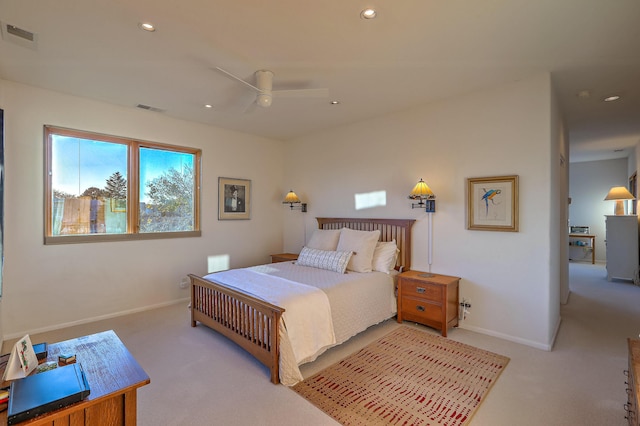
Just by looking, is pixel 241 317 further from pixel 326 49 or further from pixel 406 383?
pixel 326 49

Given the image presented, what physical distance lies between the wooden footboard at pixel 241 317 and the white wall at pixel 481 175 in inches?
89.1

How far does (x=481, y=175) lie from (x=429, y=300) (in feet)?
5.04

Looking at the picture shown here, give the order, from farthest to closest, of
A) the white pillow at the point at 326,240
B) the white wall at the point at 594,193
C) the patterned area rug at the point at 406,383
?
the white wall at the point at 594,193 < the white pillow at the point at 326,240 < the patterned area rug at the point at 406,383

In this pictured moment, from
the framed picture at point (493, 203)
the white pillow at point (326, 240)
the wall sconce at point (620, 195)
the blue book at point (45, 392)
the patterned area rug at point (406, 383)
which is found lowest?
the patterned area rug at point (406, 383)

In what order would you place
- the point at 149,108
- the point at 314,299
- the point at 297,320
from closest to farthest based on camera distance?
the point at 297,320 < the point at 314,299 < the point at 149,108

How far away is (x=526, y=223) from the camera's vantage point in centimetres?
319

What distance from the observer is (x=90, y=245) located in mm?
3838

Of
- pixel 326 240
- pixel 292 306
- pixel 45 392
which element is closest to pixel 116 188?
pixel 326 240

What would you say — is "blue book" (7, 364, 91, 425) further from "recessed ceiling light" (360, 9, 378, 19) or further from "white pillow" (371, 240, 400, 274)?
"white pillow" (371, 240, 400, 274)

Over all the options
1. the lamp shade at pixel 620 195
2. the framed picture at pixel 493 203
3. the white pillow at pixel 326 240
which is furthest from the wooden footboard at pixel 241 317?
the lamp shade at pixel 620 195

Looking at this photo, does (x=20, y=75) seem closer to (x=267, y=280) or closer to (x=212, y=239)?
(x=212, y=239)

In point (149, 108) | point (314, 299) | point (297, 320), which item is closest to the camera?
point (297, 320)

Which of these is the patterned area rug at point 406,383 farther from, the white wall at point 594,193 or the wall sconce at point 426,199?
the white wall at point 594,193

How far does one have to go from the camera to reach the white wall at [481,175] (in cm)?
311
